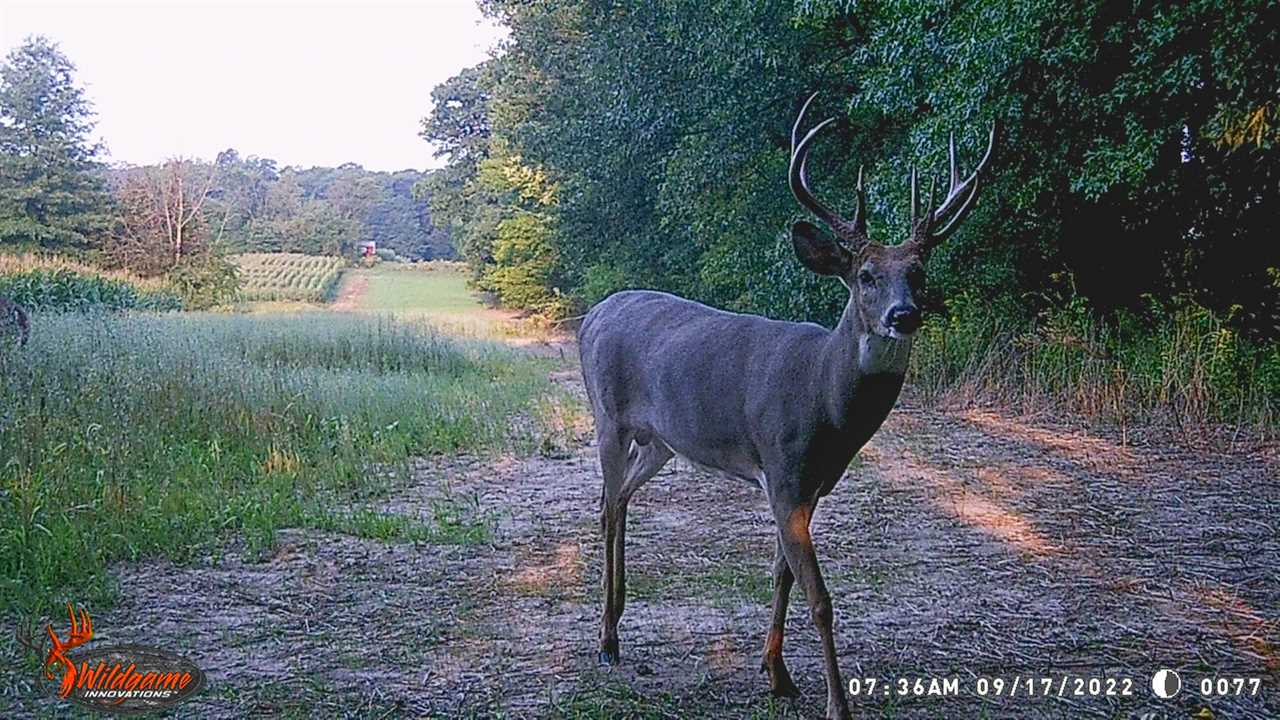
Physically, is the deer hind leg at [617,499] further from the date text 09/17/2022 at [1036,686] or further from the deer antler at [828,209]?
the deer antler at [828,209]

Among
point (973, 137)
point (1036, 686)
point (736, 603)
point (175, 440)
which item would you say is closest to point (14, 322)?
point (175, 440)

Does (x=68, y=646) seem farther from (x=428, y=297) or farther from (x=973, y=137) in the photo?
(x=428, y=297)

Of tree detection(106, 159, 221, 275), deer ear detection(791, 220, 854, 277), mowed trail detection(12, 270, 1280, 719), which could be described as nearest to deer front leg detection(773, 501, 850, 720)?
mowed trail detection(12, 270, 1280, 719)

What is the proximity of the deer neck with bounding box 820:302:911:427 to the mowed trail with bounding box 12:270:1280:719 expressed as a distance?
3.25 feet

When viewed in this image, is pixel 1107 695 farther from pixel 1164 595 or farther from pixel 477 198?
pixel 477 198

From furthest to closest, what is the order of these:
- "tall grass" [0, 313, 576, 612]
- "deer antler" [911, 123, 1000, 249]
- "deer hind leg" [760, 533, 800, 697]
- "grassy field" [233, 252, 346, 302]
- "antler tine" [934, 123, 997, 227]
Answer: "grassy field" [233, 252, 346, 302], "tall grass" [0, 313, 576, 612], "deer hind leg" [760, 533, 800, 697], "antler tine" [934, 123, 997, 227], "deer antler" [911, 123, 1000, 249]

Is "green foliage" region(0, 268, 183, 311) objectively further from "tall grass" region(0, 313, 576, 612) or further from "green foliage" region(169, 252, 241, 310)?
"tall grass" region(0, 313, 576, 612)

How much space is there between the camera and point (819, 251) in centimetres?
369

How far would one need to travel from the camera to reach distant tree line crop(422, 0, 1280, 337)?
7.79 metres

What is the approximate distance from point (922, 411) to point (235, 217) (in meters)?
47.6

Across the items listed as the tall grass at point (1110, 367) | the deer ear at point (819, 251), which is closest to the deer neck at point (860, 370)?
the deer ear at point (819, 251)

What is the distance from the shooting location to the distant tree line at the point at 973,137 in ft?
25.6

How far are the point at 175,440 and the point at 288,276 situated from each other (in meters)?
37.3

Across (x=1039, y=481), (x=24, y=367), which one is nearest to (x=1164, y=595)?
A: (x=1039, y=481)
